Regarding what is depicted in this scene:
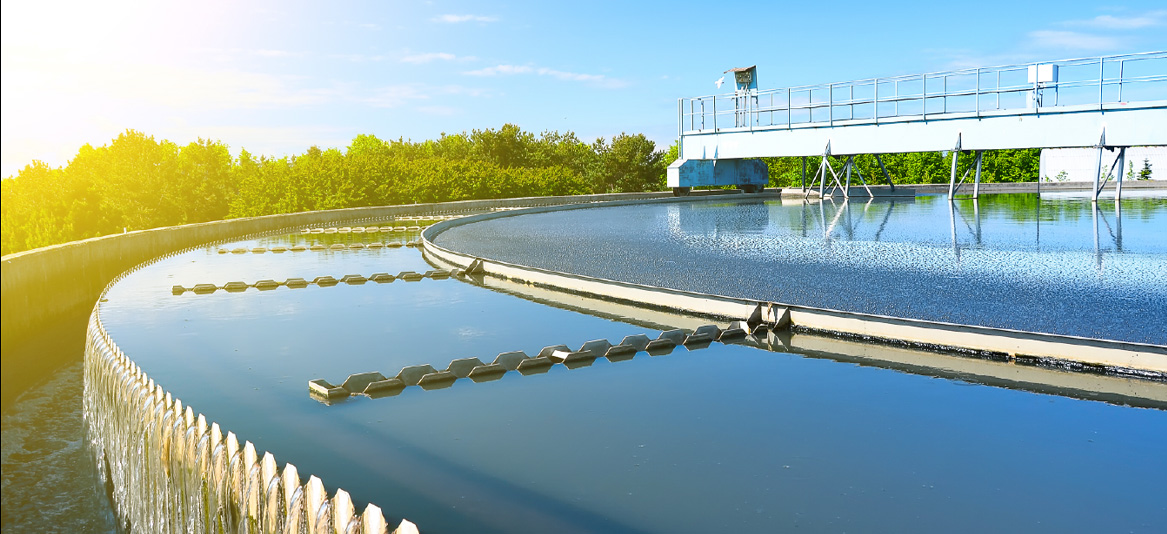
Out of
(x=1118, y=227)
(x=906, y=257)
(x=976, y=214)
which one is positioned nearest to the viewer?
(x=906, y=257)

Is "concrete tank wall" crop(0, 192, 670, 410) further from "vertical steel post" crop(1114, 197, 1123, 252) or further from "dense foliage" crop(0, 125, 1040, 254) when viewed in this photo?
"dense foliage" crop(0, 125, 1040, 254)

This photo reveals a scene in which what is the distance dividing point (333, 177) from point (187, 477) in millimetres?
53492

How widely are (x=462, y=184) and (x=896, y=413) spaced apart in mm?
55126

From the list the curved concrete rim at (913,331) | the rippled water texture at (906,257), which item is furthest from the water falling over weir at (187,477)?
the rippled water texture at (906,257)

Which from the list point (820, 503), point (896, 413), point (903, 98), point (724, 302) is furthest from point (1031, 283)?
point (903, 98)

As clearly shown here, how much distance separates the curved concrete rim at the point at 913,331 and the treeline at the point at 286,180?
45.3 metres

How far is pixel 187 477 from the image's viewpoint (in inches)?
231

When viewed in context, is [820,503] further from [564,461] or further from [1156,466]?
[1156,466]

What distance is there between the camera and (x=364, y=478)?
259 inches

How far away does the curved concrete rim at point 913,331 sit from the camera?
351 inches

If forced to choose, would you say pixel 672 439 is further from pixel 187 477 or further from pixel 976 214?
pixel 976 214

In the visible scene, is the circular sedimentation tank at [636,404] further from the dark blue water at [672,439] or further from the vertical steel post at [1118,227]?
the vertical steel post at [1118,227]

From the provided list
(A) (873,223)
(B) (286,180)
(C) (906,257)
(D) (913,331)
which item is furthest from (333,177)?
(D) (913,331)

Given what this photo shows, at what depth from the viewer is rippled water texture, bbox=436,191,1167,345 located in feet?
39.7
